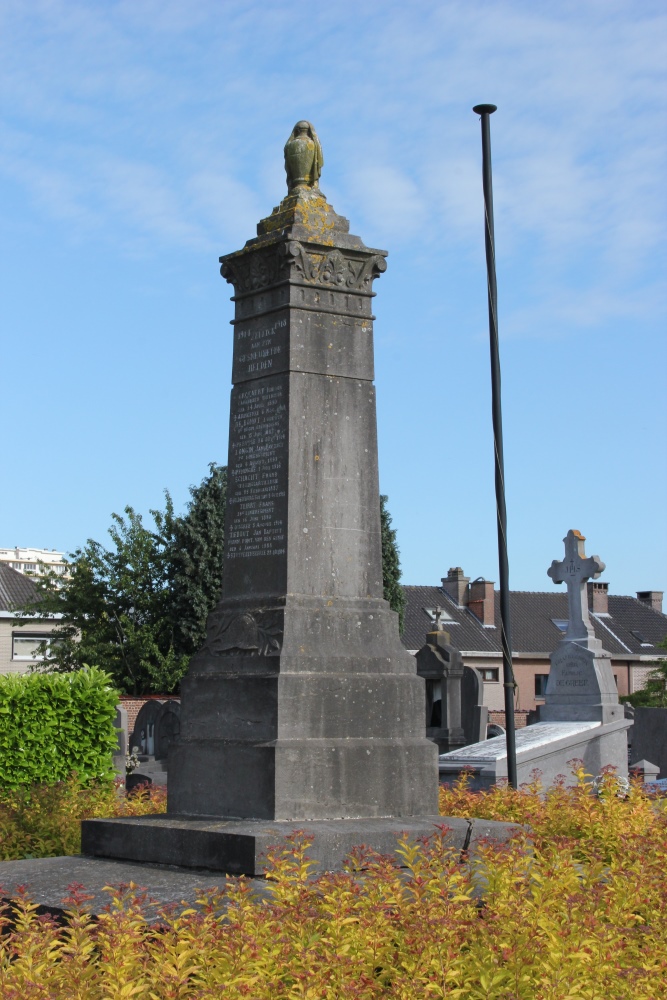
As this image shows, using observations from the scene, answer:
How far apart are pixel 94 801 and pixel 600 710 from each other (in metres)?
10.4

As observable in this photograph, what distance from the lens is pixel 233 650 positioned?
9.04 meters

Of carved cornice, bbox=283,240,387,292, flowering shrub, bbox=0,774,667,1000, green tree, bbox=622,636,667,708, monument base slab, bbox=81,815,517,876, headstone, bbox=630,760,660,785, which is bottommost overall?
flowering shrub, bbox=0,774,667,1000

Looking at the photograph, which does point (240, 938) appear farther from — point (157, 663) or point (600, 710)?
point (157, 663)

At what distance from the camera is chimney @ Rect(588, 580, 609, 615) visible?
6544cm

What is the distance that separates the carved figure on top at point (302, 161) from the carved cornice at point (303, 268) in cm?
75

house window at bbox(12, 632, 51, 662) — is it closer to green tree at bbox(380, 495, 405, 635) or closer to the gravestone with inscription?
green tree at bbox(380, 495, 405, 635)

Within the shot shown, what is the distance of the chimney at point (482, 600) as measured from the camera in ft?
207

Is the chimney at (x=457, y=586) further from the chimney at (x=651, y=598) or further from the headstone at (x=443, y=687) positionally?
the headstone at (x=443, y=687)

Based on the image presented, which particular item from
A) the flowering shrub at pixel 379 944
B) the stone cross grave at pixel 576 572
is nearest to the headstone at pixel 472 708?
the stone cross grave at pixel 576 572

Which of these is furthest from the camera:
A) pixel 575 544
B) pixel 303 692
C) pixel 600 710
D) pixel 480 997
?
pixel 575 544

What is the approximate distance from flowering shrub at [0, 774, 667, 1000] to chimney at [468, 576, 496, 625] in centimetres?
5711

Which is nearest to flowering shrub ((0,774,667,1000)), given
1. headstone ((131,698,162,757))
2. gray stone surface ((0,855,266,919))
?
gray stone surface ((0,855,266,919))

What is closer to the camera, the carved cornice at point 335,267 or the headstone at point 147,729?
the carved cornice at point 335,267

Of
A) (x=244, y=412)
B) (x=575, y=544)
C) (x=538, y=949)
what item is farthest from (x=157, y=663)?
(x=538, y=949)
